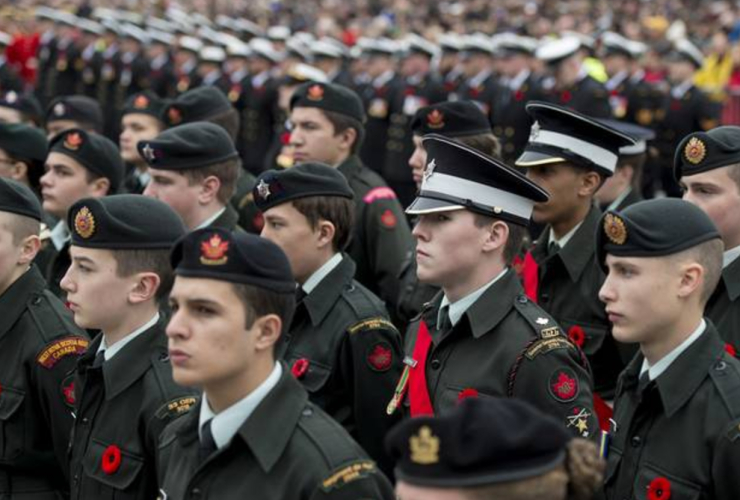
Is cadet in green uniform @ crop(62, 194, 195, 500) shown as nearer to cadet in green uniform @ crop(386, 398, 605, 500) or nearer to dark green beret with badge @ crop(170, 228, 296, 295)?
dark green beret with badge @ crop(170, 228, 296, 295)

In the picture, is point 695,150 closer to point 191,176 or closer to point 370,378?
point 370,378

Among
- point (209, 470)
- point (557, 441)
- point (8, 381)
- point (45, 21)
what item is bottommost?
point (45, 21)

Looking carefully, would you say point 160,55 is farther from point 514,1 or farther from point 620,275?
point 620,275

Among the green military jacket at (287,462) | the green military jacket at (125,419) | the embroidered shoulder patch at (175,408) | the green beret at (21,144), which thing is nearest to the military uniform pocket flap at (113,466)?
the green military jacket at (125,419)

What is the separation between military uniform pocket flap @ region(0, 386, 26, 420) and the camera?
17.4 feet

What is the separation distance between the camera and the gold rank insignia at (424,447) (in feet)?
10.3

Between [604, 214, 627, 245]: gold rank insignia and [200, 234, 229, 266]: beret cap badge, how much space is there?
4.91 feet

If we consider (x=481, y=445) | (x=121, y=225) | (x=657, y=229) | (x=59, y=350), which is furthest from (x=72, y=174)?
(x=481, y=445)

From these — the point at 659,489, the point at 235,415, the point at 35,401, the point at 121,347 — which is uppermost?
the point at 235,415

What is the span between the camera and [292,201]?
591cm

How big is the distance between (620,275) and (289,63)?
16045 mm

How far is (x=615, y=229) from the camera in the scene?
4719 mm

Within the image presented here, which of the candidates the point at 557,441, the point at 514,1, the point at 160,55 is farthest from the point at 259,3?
the point at 557,441

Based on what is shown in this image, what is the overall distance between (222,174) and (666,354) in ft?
11.5
